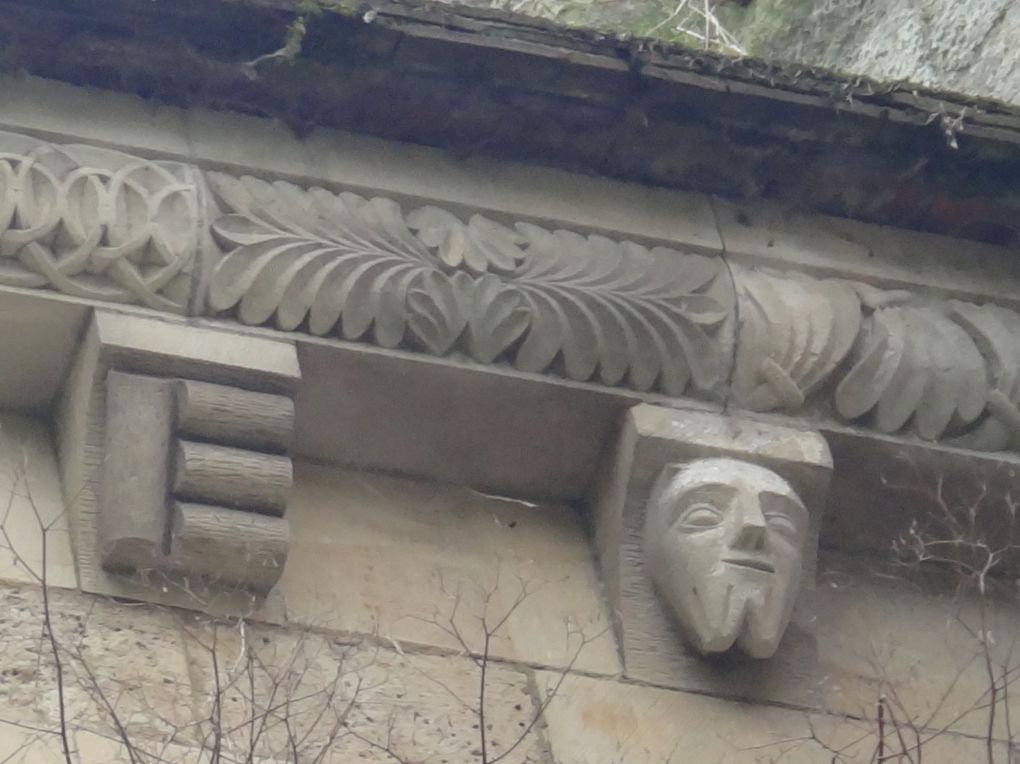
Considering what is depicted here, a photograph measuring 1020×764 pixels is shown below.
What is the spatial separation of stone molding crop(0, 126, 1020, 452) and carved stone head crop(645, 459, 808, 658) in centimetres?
20

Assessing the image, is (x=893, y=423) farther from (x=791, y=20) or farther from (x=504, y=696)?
(x=791, y=20)

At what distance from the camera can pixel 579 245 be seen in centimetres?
386

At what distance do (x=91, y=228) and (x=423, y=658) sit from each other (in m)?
0.92

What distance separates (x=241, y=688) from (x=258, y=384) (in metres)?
0.55

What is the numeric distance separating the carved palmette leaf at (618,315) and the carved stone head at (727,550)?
0.66 feet

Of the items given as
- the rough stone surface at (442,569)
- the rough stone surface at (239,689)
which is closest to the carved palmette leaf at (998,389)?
the rough stone surface at (442,569)

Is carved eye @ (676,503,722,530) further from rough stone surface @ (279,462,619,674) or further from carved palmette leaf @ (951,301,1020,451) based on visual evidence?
carved palmette leaf @ (951,301,1020,451)

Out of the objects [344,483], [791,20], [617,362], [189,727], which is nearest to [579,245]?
[617,362]

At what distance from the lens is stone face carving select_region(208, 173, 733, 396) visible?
3.65 m

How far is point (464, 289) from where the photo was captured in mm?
3725

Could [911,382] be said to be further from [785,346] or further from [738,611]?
[738,611]

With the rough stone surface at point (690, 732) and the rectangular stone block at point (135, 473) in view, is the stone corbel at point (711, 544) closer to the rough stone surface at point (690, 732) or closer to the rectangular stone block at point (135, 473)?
the rough stone surface at point (690, 732)

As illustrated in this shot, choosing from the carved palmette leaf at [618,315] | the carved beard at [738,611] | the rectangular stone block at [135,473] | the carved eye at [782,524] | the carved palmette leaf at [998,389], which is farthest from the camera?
the carved palmette leaf at [998,389]

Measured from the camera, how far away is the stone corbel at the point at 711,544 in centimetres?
353
